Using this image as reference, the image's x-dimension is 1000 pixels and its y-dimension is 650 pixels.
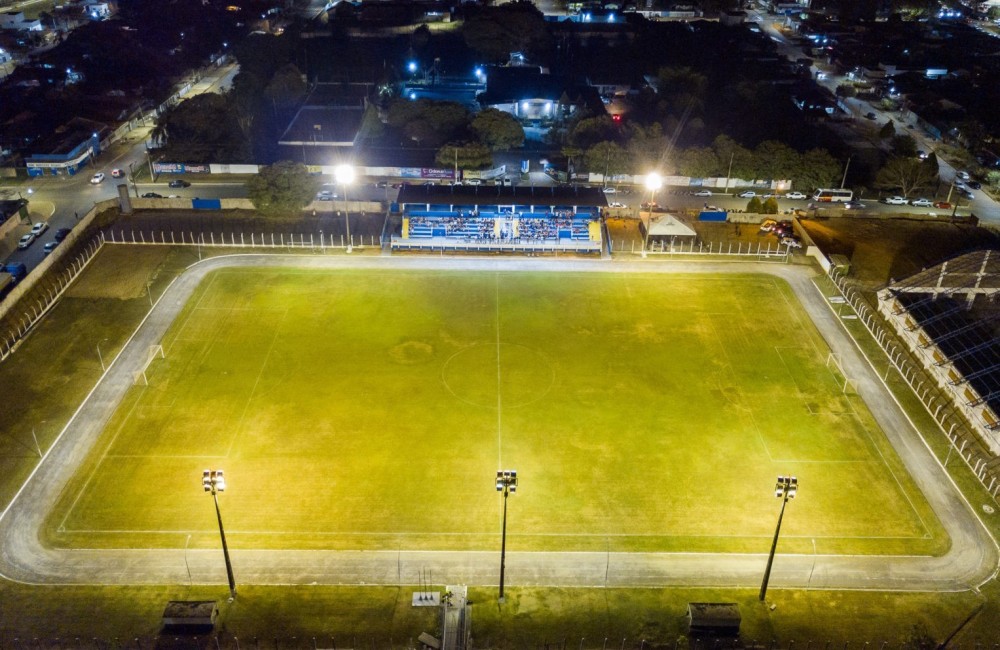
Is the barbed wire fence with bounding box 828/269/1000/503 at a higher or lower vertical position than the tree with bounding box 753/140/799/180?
lower

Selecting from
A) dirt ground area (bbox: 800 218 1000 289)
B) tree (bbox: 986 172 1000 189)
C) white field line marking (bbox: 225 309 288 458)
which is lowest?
dirt ground area (bbox: 800 218 1000 289)

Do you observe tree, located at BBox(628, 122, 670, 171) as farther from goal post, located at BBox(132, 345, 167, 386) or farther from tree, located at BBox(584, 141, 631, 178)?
goal post, located at BBox(132, 345, 167, 386)

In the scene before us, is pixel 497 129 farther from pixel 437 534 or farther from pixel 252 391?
pixel 437 534

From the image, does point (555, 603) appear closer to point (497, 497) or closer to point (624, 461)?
point (497, 497)

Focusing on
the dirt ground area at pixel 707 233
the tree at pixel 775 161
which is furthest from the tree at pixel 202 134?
the tree at pixel 775 161

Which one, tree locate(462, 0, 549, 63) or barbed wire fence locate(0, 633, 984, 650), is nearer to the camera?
barbed wire fence locate(0, 633, 984, 650)

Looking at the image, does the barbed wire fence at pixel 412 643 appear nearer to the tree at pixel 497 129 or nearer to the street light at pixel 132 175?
the street light at pixel 132 175

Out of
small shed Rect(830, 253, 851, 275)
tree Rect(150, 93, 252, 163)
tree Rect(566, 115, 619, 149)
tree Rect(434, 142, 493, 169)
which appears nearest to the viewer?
small shed Rect(830, 253, 851, 275)

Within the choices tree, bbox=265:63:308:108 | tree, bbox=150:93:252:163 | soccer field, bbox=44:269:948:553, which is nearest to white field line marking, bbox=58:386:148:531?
soccer field, bbox=44:269:948:553

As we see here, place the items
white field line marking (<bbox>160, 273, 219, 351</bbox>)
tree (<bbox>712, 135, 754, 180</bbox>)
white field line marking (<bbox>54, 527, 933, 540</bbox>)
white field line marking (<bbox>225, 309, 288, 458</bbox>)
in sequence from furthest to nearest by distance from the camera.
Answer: tree (<bbox>712, 135, 754, 180</bbox>) < white field line marking (<bbox>160, 273, 219, 351</bbox>) < white field line marking (<bbox>225, 309, 288, 458</bbox>) < white field line marking (<bbox>54, 527, 933, 540</bbox>)
